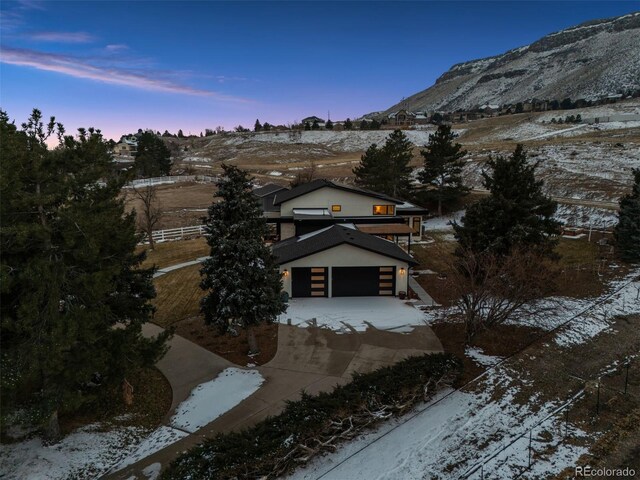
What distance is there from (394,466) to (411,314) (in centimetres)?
1148

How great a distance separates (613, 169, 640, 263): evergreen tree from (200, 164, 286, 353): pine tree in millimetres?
26499

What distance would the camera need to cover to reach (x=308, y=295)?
80.5 feet

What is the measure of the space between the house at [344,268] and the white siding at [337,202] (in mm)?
9312

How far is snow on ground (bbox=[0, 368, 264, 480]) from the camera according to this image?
1062cm

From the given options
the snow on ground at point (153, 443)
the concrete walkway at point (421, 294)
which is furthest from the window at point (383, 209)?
the snow on ground at point (153, 443)

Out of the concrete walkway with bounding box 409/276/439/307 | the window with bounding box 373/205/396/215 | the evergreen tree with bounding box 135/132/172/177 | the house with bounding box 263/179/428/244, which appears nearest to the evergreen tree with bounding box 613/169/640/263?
the house with bounding box 263/179/428/244

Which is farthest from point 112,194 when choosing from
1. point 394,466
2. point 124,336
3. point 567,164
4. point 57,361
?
point 567,164

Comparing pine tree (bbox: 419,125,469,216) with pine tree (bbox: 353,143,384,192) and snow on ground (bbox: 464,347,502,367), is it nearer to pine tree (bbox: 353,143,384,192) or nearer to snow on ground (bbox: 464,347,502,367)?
pine tree (bbox: 353,143,384,192)

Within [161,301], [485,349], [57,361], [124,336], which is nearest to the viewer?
[57,361]

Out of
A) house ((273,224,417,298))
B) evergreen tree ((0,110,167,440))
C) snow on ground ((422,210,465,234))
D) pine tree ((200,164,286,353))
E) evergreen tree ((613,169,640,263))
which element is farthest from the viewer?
snow on ground ((422,210,465,234))

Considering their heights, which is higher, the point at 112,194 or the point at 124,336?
the point at 112,194

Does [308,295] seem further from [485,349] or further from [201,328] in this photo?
[485,349]

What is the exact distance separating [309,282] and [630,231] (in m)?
23.3

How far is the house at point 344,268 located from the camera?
2388 centimetres
